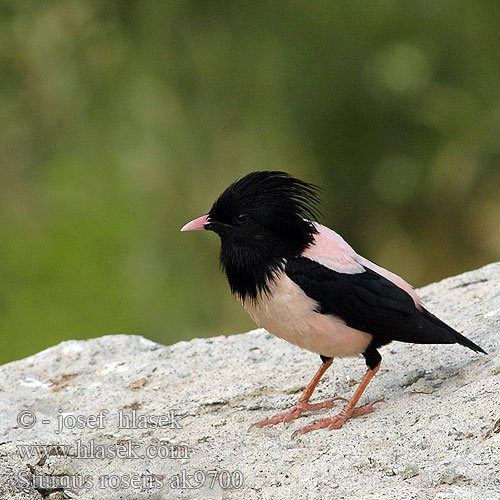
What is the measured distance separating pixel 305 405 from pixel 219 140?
328 cm

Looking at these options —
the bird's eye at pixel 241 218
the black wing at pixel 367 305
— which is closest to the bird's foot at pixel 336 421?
the black wing at pixel 367 305

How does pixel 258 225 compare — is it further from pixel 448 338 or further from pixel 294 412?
pixel 448 338

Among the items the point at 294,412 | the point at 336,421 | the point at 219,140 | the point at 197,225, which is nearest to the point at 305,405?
the point at 294,412

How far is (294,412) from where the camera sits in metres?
3.88

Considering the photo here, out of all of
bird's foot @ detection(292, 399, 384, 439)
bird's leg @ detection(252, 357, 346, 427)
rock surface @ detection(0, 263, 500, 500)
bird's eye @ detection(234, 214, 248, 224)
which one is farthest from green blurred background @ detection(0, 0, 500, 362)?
bird's foot @ detection(292, 399, 384, 439)

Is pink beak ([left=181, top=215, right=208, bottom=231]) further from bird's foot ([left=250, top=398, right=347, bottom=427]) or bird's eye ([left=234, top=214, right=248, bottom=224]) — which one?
bird's foot ([left=250, top=398, right=347, bottom=427])

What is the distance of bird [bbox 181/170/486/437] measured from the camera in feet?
12.3

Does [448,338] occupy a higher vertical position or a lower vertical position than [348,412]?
higher

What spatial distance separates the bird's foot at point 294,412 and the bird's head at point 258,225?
0.50 meters

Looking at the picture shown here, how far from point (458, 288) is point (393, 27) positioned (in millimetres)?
2487

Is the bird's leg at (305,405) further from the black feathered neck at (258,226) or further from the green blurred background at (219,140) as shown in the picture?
the green blurred background at (219,140)

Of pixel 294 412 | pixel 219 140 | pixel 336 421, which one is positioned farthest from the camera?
pixel 219 140

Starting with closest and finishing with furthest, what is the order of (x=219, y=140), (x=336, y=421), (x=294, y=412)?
1. (x=336, y=421)
2. (x=294, y=412)
3. (x=219, y=140)

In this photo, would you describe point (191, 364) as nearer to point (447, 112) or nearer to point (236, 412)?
point (236, 412)
